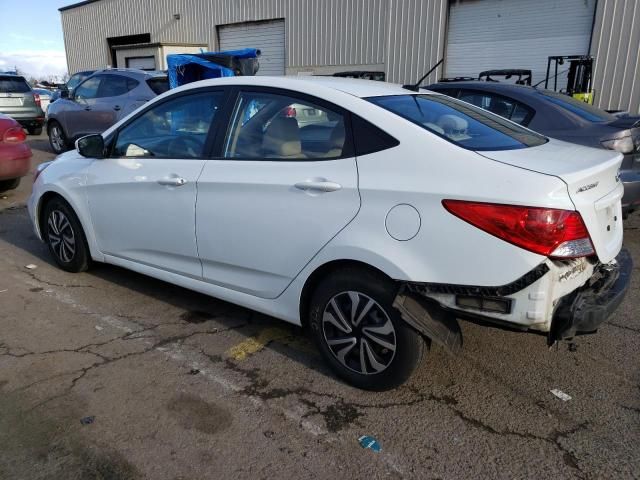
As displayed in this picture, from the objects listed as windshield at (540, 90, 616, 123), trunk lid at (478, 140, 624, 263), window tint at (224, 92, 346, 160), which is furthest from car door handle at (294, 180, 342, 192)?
windshield at (540, 90, 616, 123)

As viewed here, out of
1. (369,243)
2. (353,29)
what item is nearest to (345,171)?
(369,243)

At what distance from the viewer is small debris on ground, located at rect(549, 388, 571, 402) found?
9.31 ft

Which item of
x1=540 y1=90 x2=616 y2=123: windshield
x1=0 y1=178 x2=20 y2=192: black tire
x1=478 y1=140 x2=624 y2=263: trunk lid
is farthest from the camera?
x1=0 y1=178 x2=20 y2=192: black tire

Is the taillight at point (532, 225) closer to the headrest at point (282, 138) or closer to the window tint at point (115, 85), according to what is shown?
the headrest at point (282, 138)

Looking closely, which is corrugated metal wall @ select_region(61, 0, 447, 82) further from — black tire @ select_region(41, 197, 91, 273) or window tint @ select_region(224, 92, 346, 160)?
window tint @ select_region(224, 92, 346, 160)

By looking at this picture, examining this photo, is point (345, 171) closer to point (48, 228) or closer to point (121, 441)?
point (121, 441)

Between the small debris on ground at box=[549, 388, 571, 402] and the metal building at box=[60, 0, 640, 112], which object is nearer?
the small debris on ground at box=[549, 388, 571, 402]

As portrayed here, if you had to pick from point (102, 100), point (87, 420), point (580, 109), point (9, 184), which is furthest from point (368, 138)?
point (102, 100)

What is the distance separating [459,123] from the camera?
2988mm

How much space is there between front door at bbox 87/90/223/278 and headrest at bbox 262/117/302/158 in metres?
0.46

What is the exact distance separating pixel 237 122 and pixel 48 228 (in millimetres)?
2500

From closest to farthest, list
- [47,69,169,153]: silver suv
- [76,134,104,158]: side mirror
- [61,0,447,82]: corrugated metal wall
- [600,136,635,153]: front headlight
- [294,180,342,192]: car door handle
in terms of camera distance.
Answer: [294,180,342,192]: car door handle < [76,134,104,158]: side mirror < [600,136,635,153]: front headlight < [47,69,169,153]: silver suv < [61,0,447,82]: corrugated metal wall

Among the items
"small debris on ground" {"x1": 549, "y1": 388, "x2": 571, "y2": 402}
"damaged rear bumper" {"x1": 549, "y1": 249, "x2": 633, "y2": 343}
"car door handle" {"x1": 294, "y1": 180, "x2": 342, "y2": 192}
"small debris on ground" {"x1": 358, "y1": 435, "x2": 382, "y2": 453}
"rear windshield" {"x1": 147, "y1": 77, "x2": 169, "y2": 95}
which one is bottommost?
"small debris on ground" {"x1": 549, "y1": 388, "x2": 571, "y2": 402}

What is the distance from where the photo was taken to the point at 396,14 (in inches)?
576
